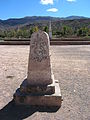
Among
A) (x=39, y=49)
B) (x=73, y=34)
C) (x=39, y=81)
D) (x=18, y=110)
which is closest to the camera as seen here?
(x=18, y=110)

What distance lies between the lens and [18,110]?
18.8ft

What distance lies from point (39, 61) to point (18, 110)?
4.00 feet

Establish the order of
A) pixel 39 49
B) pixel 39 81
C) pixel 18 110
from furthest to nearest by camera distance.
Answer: pixel 39 81
pixel 39 49
pixel 18 110

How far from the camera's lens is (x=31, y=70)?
6145 millimetres

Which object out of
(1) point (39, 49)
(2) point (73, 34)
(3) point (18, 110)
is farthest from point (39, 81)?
(2) point (73, 34)

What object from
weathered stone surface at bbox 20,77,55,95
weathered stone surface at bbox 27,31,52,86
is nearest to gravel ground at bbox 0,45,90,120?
weathered stone surface at bbox 20,77,55,95

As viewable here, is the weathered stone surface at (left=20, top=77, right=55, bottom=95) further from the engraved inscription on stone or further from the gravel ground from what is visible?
the engraved inscription on stone

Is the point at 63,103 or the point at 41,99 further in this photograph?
the point at 63,103

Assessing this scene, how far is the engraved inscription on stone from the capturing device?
6027mm

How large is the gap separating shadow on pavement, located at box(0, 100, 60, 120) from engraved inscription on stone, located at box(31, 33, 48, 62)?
44.4 inches

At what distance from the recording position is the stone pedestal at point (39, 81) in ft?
19.5

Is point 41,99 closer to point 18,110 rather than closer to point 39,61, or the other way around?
point 18,110

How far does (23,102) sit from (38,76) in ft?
2.29

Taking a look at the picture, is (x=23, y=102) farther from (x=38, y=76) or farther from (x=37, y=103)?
(x=38, y=76)
